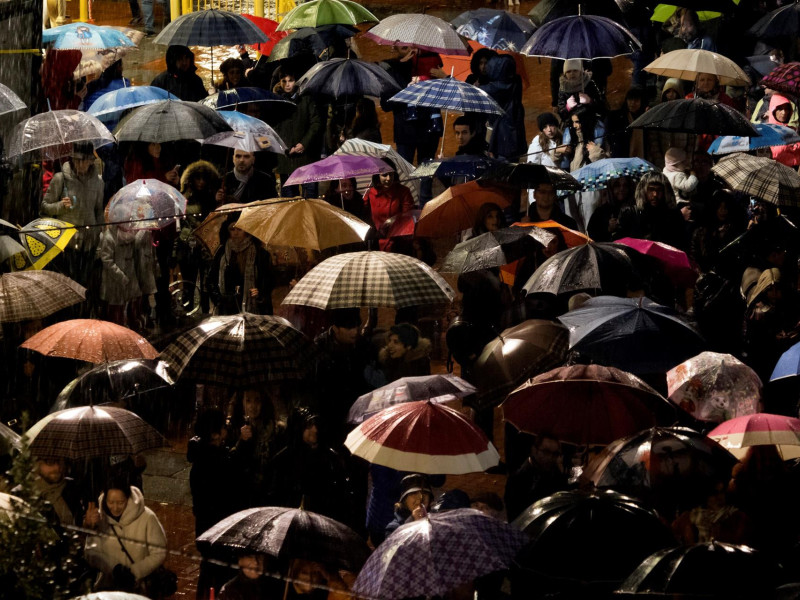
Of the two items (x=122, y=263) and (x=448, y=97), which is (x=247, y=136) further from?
(x=122, y=263)

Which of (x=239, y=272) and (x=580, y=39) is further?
(x=580, y=39)

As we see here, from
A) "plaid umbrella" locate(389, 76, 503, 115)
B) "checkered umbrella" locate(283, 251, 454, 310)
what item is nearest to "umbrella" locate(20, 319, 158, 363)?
"checkered umbrella" locate(283, 251, 454, 310)

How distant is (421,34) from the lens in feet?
57.3

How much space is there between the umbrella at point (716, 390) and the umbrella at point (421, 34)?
7033 mm

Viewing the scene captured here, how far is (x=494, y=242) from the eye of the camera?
12.9 metres

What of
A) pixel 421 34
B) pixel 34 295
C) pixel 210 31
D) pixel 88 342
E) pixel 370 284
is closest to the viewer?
pixel 88 342

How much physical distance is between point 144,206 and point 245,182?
59.0 inches

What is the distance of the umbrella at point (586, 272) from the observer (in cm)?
1198

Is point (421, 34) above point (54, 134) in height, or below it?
above

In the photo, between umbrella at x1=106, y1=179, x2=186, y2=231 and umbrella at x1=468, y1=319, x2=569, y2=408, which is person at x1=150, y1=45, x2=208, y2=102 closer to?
umbrella at x1=106, y1=179, x2=186, y2=231

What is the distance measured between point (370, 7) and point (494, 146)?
7.98m

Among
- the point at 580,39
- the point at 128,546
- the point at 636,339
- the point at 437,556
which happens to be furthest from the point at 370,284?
the point at 580,39

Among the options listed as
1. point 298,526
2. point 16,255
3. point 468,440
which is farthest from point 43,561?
point 16,255

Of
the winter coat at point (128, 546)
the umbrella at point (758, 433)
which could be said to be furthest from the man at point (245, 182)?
the umbrella at point (758, 433)
